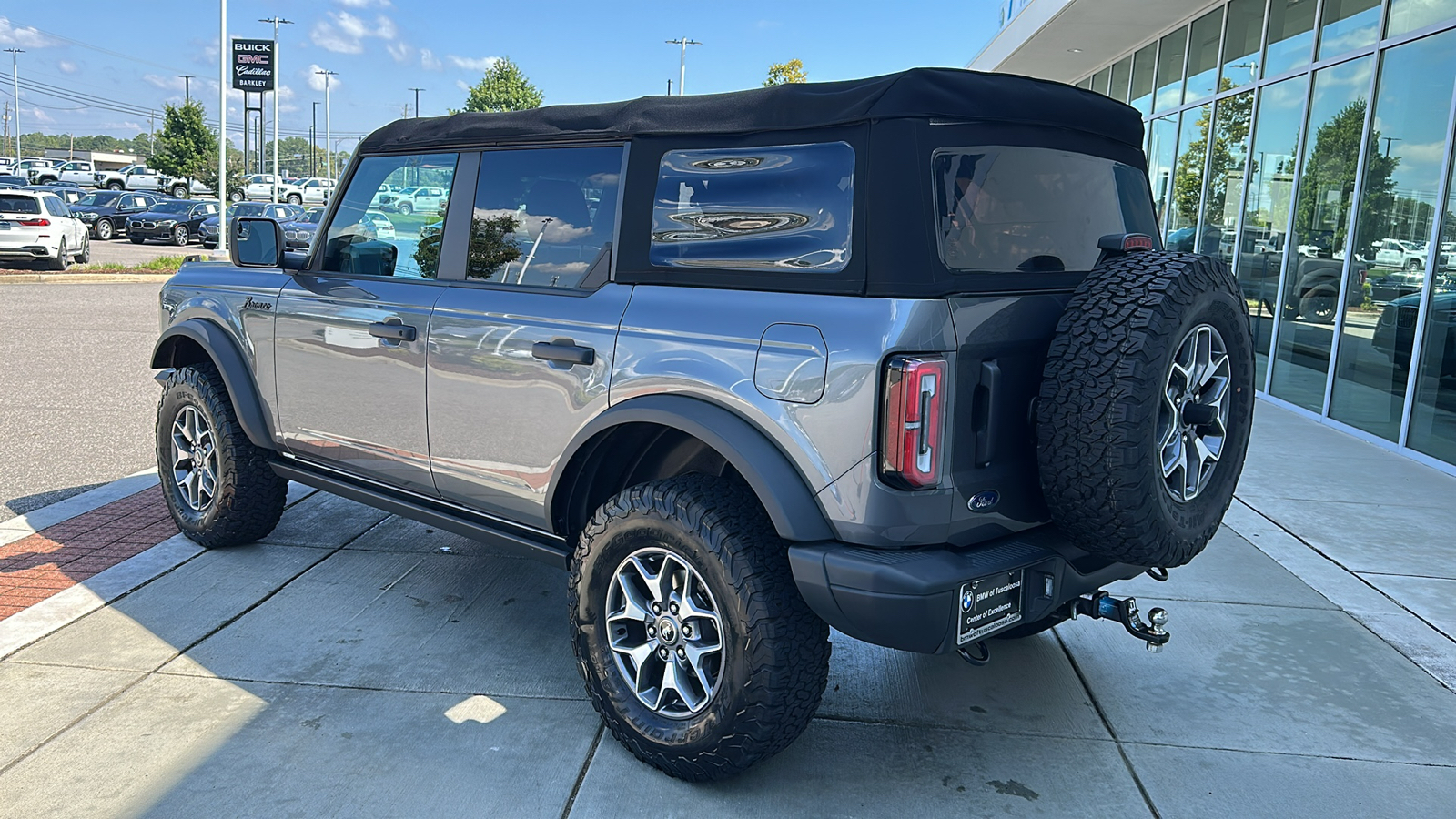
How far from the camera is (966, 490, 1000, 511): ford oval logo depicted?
280cm

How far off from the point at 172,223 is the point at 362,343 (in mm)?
33790

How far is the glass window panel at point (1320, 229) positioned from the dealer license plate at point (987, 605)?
7516mm

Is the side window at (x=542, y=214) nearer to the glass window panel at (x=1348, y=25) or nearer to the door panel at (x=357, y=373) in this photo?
the door panel at (x=357, y=373)

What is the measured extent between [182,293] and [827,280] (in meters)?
Result: 3.49

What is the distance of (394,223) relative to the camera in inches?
167

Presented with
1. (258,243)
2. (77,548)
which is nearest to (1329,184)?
(258,243)

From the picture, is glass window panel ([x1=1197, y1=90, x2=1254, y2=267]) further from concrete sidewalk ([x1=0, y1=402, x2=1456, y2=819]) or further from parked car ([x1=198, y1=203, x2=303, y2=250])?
parked car ([x1=198, y1=203, x2=303, y2=250])

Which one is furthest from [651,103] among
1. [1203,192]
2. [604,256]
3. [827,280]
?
[1203,192]

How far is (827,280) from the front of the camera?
2.88 metres

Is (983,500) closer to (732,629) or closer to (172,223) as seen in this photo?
(732,629)

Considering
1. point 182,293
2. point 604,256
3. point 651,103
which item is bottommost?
point 182,293

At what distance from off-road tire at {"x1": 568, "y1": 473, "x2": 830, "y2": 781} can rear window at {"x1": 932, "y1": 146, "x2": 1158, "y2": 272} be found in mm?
915

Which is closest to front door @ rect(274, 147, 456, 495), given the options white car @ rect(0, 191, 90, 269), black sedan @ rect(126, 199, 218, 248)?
white car @ rect(0, 191, 90, 269)

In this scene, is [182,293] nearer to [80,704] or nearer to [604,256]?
[80,704]
